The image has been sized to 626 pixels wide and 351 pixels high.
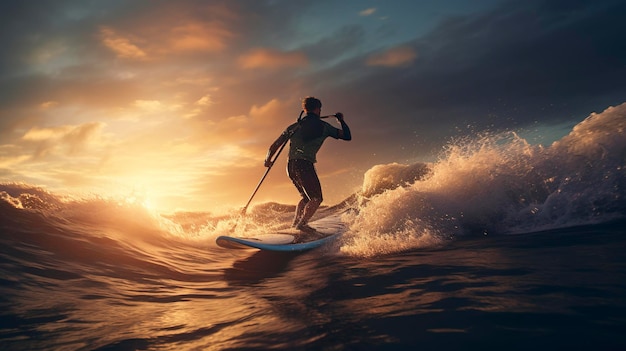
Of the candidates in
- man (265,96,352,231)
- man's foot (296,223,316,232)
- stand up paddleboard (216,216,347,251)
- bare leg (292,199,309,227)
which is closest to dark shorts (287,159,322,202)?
man (265,96,352,231)

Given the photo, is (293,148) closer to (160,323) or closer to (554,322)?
(160,323)

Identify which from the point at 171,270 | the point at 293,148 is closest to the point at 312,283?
the point at 171,270

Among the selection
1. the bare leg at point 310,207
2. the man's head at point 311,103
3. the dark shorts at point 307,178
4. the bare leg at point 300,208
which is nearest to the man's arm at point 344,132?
the man's head at point 311,103

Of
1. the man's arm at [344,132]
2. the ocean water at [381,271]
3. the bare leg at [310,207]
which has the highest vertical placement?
the man's arm at [344,132]

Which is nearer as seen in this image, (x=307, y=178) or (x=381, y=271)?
(x=381, y=271)

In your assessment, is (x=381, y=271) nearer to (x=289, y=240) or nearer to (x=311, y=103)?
(x=289, y=240)

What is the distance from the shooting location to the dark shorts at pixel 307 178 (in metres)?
7.79

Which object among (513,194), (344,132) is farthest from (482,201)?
(344,132)

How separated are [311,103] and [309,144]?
841 millimetres

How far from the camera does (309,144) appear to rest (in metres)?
7.78

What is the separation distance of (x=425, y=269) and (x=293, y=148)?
4399 mm

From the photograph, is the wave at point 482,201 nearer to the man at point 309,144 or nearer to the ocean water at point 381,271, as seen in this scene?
the ocean water at point 381,271

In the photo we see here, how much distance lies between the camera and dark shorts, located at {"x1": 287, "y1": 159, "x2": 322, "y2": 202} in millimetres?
7793

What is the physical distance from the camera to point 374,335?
91.7 inches
